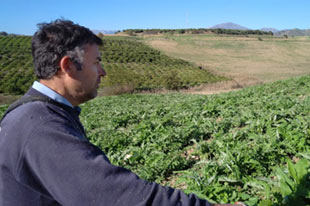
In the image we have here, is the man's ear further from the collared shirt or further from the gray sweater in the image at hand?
the gray sweater

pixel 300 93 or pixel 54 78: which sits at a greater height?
pixel 54 78

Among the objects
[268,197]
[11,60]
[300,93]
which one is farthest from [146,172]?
[11,60]

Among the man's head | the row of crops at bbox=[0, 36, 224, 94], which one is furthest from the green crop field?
the row of crops at bbox=[0, 36, 224, 94]

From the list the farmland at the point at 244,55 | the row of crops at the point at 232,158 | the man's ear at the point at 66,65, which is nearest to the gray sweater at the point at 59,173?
the man's ear at the point at 66,65

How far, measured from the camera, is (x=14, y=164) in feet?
3.93

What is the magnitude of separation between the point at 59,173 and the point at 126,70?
4619 cm

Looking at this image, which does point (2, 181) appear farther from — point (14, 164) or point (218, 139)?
point (218, 139)

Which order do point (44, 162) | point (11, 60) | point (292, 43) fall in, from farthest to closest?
1. point (292, 43)
2. point (11, 60)
3. point (44, 162)

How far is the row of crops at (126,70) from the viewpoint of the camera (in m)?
35.6

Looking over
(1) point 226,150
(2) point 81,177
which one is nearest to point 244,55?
(1) point 226,150

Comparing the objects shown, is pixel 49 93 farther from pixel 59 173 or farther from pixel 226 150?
pixel 226 150

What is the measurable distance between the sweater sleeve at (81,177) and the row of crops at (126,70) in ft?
95.0

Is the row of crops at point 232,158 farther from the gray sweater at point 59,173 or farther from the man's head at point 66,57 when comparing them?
the man's head at point 66,57

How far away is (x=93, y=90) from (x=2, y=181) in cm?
70
